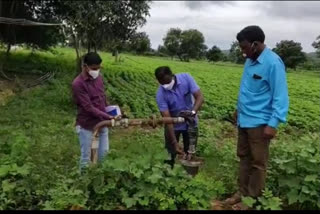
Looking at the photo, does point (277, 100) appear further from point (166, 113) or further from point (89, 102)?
point (89, 102)

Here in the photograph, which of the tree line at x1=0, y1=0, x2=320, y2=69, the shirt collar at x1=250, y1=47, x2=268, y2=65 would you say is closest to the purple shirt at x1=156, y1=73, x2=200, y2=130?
the shirt collar at x1=250, y1=47, x2=268, y2=65

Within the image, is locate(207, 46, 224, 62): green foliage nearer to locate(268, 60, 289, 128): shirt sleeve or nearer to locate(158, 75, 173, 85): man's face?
locate(158, 75, 173, 85): man's face

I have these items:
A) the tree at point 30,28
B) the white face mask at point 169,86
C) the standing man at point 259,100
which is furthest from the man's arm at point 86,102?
the tree at point 30,28

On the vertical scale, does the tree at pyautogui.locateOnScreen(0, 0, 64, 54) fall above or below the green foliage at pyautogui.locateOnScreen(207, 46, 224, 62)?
above

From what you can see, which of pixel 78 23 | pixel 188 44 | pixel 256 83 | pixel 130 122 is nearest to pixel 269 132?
pixel 256 83

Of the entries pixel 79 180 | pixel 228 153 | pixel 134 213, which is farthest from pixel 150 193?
pixel 228 153

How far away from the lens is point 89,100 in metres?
5.05

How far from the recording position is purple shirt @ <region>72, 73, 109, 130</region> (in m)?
5.01

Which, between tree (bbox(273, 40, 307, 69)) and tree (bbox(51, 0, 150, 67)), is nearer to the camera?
tree (bbox(51, 0, 150, 67))

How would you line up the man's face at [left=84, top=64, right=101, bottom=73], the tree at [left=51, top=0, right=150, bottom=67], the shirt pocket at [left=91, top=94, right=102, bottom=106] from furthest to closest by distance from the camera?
the tree at [left=51, top=0, right=150, bottom=67] < the shirt pocket at [left=91, top=94, right=102, bottom=106] < the man's face at [left=84, top=64, right=101, bottom=73]

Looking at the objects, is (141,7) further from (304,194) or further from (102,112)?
(304,194)

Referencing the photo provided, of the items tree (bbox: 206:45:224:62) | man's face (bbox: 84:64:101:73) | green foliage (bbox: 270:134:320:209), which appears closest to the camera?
green foliage (bbox: 270:134:320:209)

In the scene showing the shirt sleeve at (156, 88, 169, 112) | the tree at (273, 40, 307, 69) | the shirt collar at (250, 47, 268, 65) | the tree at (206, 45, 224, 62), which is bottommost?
the tree at (206, 45, 224, 62)

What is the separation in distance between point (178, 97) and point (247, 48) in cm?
139
